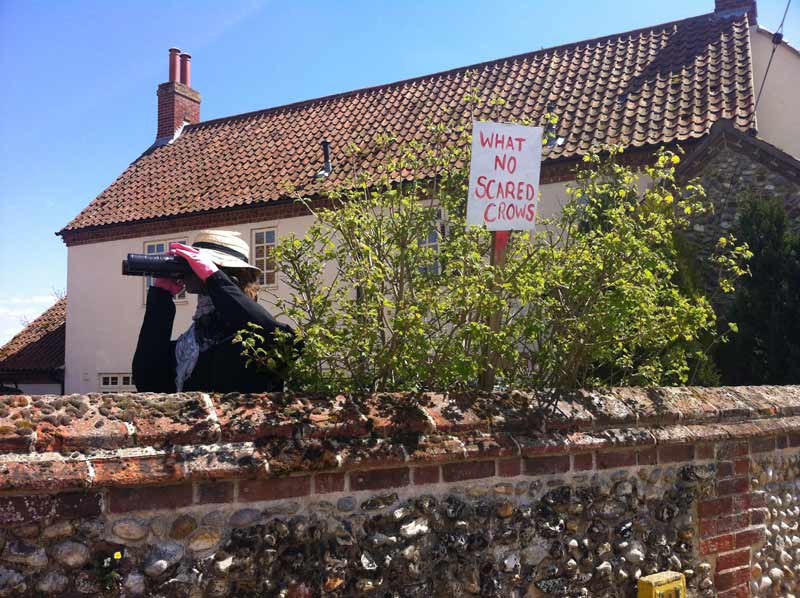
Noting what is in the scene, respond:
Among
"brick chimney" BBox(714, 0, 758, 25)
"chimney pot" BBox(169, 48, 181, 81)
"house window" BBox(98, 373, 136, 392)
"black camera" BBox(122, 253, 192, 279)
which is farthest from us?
"chimney pot" BBox(169, 48, 181, 81)

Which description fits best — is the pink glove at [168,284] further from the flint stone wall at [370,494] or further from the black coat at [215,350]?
the flint stone wall at [370,494]

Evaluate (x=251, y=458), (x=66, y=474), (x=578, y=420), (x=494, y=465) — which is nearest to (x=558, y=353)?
(x=578, y=420)

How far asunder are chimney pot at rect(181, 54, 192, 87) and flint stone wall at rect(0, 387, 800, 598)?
69.3ft

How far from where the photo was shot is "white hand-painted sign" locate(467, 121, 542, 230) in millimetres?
3430

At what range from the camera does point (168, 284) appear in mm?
3545

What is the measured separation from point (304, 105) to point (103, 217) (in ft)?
18.3

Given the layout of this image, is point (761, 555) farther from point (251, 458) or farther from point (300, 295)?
point (251, 458)

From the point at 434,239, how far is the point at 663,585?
1.92 metres

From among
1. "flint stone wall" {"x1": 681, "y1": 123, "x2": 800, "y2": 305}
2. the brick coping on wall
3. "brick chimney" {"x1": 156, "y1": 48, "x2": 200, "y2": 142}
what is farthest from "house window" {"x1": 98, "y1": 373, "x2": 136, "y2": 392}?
the brick coping on wall

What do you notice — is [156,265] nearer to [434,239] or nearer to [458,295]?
[458,295]

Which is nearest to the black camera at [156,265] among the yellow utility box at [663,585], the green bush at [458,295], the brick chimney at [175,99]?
the green bush at [458,295]

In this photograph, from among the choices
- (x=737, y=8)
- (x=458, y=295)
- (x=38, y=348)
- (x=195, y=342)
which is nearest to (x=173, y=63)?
(x=38, y=348)

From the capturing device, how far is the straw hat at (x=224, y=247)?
352 centimetres

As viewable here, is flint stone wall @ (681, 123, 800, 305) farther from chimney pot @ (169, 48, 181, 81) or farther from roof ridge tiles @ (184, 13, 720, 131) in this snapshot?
chimney pot @ (169, 48, 181, 81)
